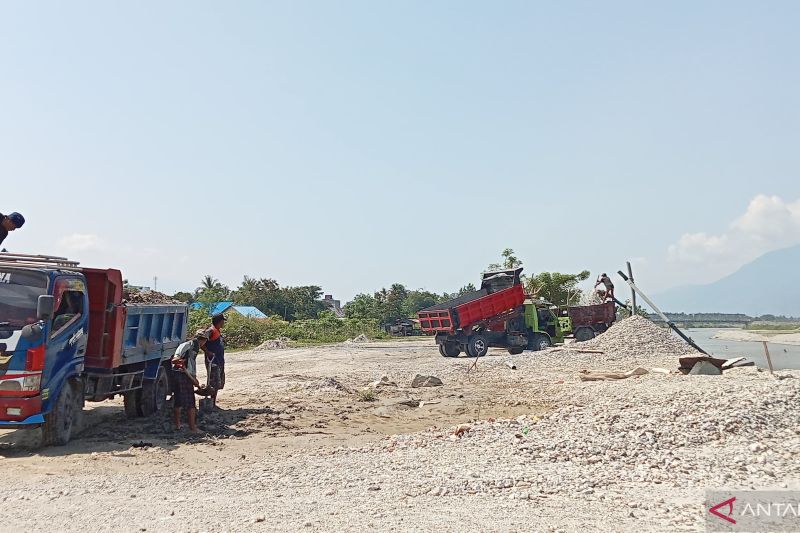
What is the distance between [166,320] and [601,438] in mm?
8320

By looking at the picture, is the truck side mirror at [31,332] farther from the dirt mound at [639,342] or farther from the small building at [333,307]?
the small building at [333,307]

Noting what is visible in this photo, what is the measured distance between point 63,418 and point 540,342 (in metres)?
21.0

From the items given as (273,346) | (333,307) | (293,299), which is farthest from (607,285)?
(333,307)

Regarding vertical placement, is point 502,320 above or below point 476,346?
above

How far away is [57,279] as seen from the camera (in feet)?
27.2

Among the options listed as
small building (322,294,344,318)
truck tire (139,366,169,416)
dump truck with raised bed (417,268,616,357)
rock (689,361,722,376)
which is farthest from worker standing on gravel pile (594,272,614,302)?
small building (322,294,344,318)

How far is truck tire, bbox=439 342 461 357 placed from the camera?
1025 inches

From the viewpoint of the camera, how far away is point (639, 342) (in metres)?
22.6

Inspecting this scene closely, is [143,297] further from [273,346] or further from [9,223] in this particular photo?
→ [273,346]

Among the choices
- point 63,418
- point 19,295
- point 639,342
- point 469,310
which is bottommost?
point 63,418

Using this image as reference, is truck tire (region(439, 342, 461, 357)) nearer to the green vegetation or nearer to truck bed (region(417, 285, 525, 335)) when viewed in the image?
truck bed (region(417, 285, 525, 335))

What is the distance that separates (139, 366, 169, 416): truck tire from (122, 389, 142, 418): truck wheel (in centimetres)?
5

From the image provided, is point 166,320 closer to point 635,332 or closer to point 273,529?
point 273,529

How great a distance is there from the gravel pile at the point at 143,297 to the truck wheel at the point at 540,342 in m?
17.3
